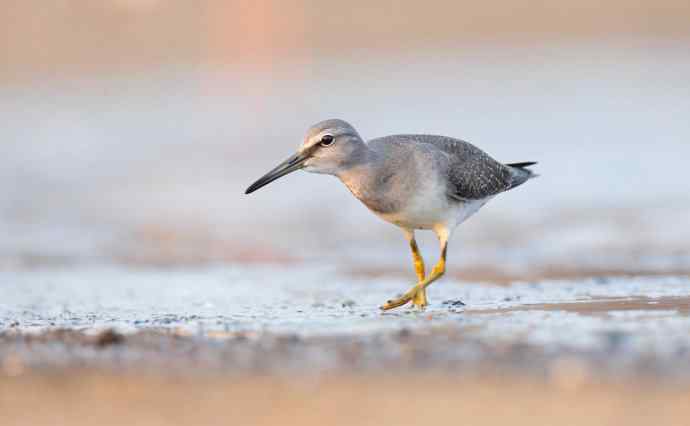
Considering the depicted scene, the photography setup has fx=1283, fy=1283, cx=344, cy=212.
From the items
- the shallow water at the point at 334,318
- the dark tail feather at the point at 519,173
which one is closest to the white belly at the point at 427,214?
the shallow water at the point at 334,318

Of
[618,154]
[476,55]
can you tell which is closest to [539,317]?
[618,154]

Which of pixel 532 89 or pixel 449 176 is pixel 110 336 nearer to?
pixel 449 176

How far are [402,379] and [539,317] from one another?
1880 millimetres

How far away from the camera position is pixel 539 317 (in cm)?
746

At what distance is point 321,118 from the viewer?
20.6 meters

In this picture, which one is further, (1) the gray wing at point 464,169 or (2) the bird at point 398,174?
(1) the gray wing at point 464,169

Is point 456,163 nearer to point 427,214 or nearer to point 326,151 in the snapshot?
point 427,214

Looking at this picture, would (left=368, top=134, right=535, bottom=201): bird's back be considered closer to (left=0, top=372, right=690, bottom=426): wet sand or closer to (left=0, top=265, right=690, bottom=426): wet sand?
(left=0, top=265, right=690, bottom=426): wet sand

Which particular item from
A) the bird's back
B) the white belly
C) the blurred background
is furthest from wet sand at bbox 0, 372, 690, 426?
the blurred background

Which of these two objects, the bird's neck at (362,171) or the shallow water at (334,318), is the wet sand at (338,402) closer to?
the shallow water at (334,318)

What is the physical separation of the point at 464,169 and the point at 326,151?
4.33 ft

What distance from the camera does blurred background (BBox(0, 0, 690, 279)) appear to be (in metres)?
12.8

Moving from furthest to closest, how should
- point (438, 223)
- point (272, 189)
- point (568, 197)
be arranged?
point (272, 189) < point (568, 197) < point (438, 223)

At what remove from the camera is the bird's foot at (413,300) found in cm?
873
